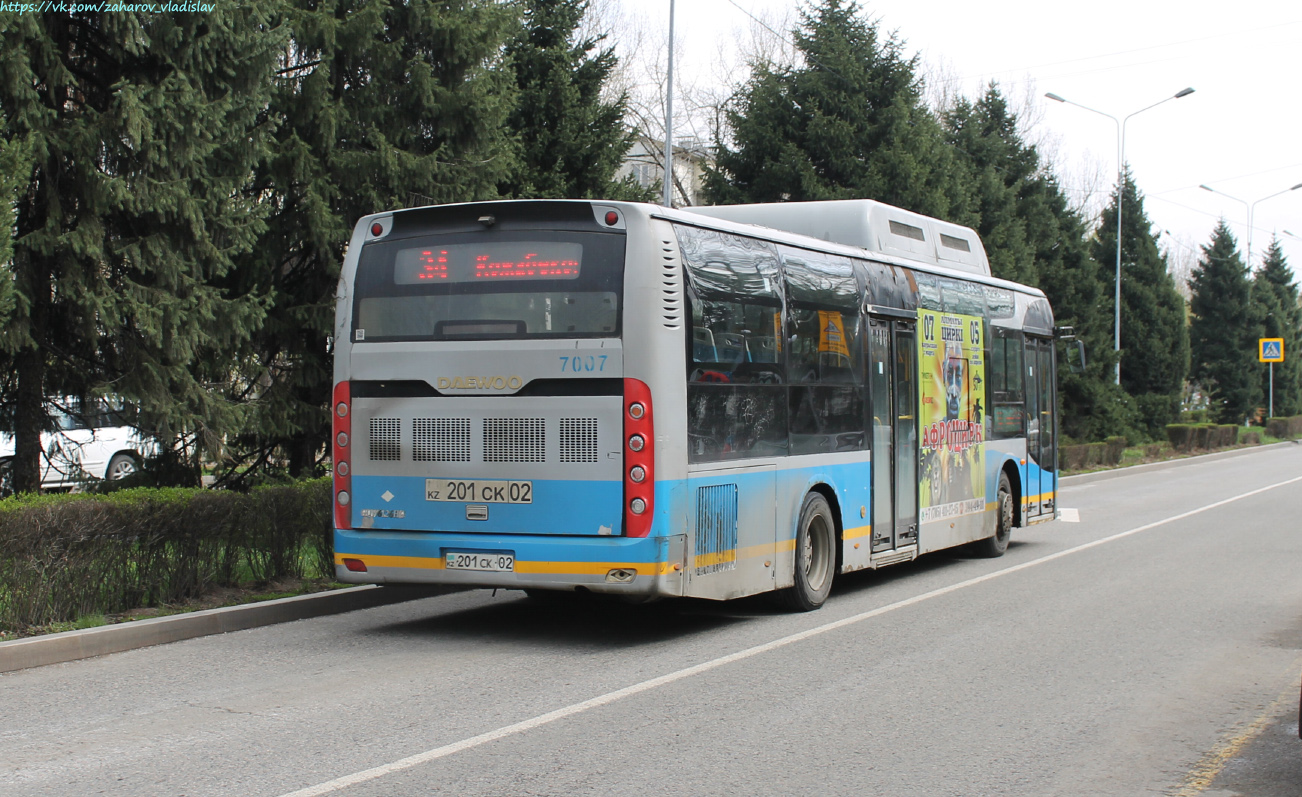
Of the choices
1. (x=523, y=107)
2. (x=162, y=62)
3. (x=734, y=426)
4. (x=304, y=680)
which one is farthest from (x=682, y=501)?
(x=523, y=107)

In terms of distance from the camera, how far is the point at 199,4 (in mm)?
12516

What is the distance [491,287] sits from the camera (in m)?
9.12

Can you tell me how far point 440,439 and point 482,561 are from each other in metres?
0.95

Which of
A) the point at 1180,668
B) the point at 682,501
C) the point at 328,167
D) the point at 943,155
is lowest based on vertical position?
the point at 1180,668

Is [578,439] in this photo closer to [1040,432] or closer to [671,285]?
→ [671,285]

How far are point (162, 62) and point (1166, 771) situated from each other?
11030 millimetres

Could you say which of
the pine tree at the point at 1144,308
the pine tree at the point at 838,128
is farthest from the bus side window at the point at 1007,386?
the pine tree at the point at 1144,308

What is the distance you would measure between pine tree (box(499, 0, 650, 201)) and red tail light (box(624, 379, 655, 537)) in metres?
12.9

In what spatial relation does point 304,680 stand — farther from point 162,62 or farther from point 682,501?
point 162,62

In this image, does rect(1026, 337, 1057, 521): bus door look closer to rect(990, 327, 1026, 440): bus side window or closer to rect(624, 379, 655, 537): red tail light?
rect(990, 327, 1026, 440): bus side window

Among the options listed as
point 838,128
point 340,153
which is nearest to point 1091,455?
point 838,128

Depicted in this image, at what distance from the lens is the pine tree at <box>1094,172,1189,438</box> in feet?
158

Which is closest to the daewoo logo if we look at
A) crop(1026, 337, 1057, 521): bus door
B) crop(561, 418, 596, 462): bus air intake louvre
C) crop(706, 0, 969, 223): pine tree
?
crop(561, 418, 596, 462): bus air intake louvre

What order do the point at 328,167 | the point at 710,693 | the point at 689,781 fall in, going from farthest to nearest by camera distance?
1. the point at 328,167
2. the point at 710,693
3. the point at 689,781
